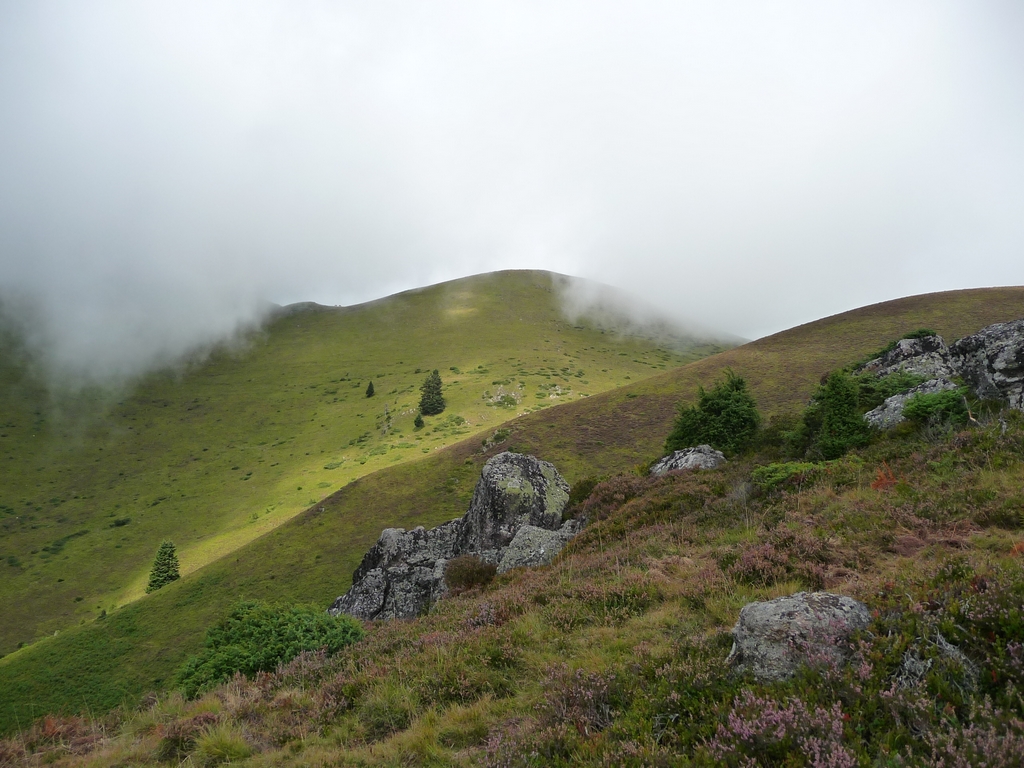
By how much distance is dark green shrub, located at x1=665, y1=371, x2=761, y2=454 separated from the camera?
25562mm

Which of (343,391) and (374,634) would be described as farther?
(343,391)

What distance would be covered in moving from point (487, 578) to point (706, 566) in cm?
982

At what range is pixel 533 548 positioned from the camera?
17.6m

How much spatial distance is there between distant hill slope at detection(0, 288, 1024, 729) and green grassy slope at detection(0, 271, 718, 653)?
627 inches

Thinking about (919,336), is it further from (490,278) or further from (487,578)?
(490,278)

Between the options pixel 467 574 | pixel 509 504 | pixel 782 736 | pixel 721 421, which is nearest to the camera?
pixel 782 736

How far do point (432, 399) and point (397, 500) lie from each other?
38.0 m

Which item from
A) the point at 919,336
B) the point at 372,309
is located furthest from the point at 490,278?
the point at 919,336

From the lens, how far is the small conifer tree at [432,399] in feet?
238

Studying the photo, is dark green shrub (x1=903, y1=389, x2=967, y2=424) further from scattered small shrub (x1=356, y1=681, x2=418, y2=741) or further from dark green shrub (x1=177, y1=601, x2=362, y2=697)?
dark green shrub (x1=177, y1=601, x2=362, y2=697)

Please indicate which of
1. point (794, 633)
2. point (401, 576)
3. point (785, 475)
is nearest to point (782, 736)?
point (794, 633)

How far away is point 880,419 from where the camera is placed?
18469 mm

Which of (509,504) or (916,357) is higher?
(916,357)

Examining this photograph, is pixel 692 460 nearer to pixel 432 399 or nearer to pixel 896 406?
pixel 896 406
